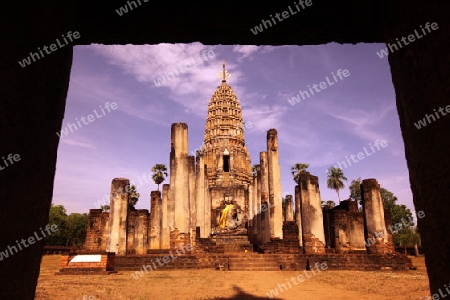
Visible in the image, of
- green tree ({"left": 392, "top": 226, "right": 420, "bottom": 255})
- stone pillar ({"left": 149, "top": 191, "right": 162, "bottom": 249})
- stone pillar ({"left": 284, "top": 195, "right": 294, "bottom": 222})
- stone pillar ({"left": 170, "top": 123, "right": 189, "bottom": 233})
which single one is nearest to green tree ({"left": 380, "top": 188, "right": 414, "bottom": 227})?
green tree ({"left": 392, "top": 226, "right": 420, "bottom": 255})

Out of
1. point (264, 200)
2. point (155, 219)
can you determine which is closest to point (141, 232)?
point (155, 219)

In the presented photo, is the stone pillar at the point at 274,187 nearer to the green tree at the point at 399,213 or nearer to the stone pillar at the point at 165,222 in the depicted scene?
the stone pillar at the point at 165,222

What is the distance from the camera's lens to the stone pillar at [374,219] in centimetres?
1570

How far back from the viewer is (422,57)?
73.5 inches

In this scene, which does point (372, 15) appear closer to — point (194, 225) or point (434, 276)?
point (434, 276)

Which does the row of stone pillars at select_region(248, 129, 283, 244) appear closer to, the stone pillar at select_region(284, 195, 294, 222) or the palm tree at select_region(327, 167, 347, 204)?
the stone pillar at select_region(284, 195, 294, 222)

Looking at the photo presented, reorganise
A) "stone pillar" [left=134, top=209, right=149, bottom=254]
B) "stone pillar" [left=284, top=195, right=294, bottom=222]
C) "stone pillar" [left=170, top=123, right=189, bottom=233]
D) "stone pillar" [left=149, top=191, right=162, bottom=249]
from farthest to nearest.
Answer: "stone pillar" [left=284, top=195, right=294, bottom=222] → "stone pillar" [left=149, top=191, right=162, bottom=249] → "stone pillar" [left=134, top=209, right=149, bottom=254] → "stone pillar" [left=170, top=123, right=189, bottom=233]

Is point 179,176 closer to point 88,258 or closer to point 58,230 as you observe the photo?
point 88,258

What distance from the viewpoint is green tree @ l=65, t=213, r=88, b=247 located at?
4128cm

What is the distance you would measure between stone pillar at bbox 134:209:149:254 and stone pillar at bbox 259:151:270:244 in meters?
8.16

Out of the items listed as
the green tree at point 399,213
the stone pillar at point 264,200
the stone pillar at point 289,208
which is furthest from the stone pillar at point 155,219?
the green tree at point 399,213

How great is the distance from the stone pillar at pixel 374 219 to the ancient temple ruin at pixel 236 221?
45mm

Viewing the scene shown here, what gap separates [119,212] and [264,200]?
8.63m

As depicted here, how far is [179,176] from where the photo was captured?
49.7 ft
